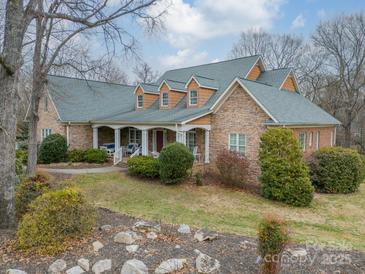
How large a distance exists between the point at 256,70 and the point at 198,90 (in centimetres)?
576

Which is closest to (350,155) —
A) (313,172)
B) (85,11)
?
(313,172)

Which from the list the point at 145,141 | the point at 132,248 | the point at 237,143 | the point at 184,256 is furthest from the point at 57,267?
the point at 145,141

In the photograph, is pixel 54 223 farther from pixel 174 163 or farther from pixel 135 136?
pixel 135 136

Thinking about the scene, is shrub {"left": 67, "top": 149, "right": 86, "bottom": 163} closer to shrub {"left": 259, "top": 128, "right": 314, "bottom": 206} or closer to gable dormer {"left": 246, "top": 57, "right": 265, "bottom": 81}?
shrub {"left": 259, "top": 128, "right": 314, "bottom": 206}

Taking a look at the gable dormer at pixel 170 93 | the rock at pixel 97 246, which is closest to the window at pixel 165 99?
the gable dormer at pixel 170 93

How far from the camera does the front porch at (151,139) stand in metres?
A: 17.3

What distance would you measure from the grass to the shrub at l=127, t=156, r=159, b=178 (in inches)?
20.4

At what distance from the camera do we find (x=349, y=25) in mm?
32531

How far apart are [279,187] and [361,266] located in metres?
8.36

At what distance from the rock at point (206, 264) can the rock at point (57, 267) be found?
1958 millimetres

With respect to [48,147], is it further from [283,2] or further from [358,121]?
[358,121]

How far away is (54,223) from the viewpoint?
4.92 metres

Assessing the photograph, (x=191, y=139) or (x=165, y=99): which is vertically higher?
(x=165, y=99)

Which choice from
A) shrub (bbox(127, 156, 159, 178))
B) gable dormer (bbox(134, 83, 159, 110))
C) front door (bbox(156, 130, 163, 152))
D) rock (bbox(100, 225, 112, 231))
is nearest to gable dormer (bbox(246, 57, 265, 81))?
gable dormer (bbox(134, 83, 159, 110))
